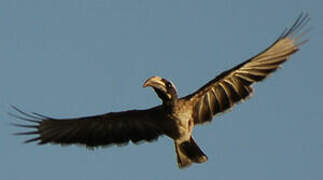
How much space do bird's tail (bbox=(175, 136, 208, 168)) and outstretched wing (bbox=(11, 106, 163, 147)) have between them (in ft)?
1.47

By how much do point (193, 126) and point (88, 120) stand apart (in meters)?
1.86

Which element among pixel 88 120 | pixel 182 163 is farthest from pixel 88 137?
pixel 182 163

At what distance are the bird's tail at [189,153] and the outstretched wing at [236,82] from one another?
0.42 metres

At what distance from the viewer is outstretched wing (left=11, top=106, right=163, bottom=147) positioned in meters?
20.1

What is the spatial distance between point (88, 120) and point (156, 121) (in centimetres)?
126

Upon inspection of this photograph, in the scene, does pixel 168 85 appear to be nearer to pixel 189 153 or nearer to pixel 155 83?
pixel 155 83

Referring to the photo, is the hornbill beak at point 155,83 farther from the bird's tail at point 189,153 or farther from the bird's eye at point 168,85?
the bird's tail at point 189,153

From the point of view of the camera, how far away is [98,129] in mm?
20391

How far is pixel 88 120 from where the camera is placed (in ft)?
66.3

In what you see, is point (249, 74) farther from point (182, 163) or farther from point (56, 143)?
point (56, 143)

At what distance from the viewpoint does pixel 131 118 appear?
20188 mm

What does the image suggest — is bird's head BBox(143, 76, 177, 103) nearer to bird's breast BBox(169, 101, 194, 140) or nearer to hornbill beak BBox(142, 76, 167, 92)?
hornbill beak BBox(142, 76, 167, 92)

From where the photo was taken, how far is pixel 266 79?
19.5m

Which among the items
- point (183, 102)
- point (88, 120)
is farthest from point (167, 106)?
point (88, 120)
